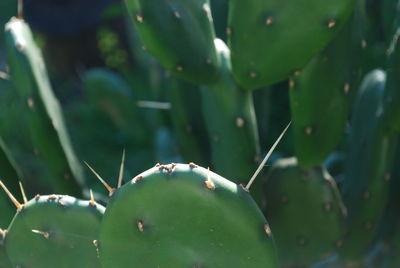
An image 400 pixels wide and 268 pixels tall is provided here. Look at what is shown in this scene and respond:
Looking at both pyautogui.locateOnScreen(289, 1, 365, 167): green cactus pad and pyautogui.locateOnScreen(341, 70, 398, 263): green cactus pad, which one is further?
pyautogui.locateOnScreen(341, 70, 398, 263): green cactus pad

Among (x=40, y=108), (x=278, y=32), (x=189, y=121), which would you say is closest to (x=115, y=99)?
(x=189, y=121)

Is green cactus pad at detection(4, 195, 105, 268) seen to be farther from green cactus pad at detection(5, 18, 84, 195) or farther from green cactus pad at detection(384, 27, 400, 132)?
green cactus pad at detection(384, 27, 400, 132)

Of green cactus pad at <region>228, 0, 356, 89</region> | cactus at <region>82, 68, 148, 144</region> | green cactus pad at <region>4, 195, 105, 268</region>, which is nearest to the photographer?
green cactus pad at <region>4, 195, 105, 268</region>

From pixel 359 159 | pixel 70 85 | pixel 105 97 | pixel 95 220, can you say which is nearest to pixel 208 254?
pixel 95 220

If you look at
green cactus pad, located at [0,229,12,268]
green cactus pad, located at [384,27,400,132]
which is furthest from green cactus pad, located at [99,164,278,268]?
green cactus pad, located at [384,27,400,132]

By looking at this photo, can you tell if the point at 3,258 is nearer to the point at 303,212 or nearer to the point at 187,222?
the point at 187,222

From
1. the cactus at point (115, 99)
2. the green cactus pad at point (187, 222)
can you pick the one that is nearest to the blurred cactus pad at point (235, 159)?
the green cactus pad at point (187, 222)
